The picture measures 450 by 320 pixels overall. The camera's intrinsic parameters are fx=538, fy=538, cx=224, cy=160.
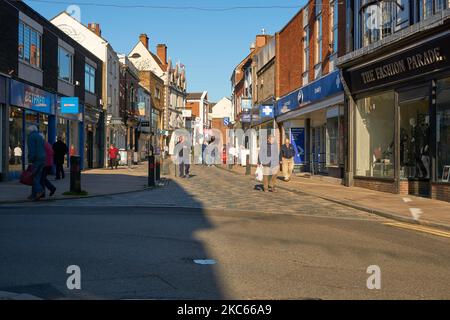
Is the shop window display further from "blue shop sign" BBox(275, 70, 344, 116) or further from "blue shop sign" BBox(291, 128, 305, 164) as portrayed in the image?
"blue shop sign" BBox(291, 128, 305, 164)

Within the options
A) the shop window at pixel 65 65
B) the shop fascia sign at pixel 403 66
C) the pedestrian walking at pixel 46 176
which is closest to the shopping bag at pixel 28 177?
the pedestrian walking at pixel 46 176

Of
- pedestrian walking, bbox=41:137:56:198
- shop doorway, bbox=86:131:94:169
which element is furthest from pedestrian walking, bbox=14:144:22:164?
shop doorway, bbox=86:131:94:169

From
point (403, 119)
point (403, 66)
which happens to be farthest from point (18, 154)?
point (403, 66)

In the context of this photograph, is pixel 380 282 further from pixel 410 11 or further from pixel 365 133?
pixel 365 133

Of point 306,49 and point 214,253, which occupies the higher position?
point 306,49

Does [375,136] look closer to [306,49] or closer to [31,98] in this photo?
[306,49]

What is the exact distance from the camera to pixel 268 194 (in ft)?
57.2

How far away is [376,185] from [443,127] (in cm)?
380

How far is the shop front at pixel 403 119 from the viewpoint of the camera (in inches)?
575

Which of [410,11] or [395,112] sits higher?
[410,11]

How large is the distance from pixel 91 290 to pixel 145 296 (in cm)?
60

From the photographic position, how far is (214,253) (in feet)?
24.2

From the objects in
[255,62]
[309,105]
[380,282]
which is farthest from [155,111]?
[380,282]

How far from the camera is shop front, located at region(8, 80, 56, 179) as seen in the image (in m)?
20.6
